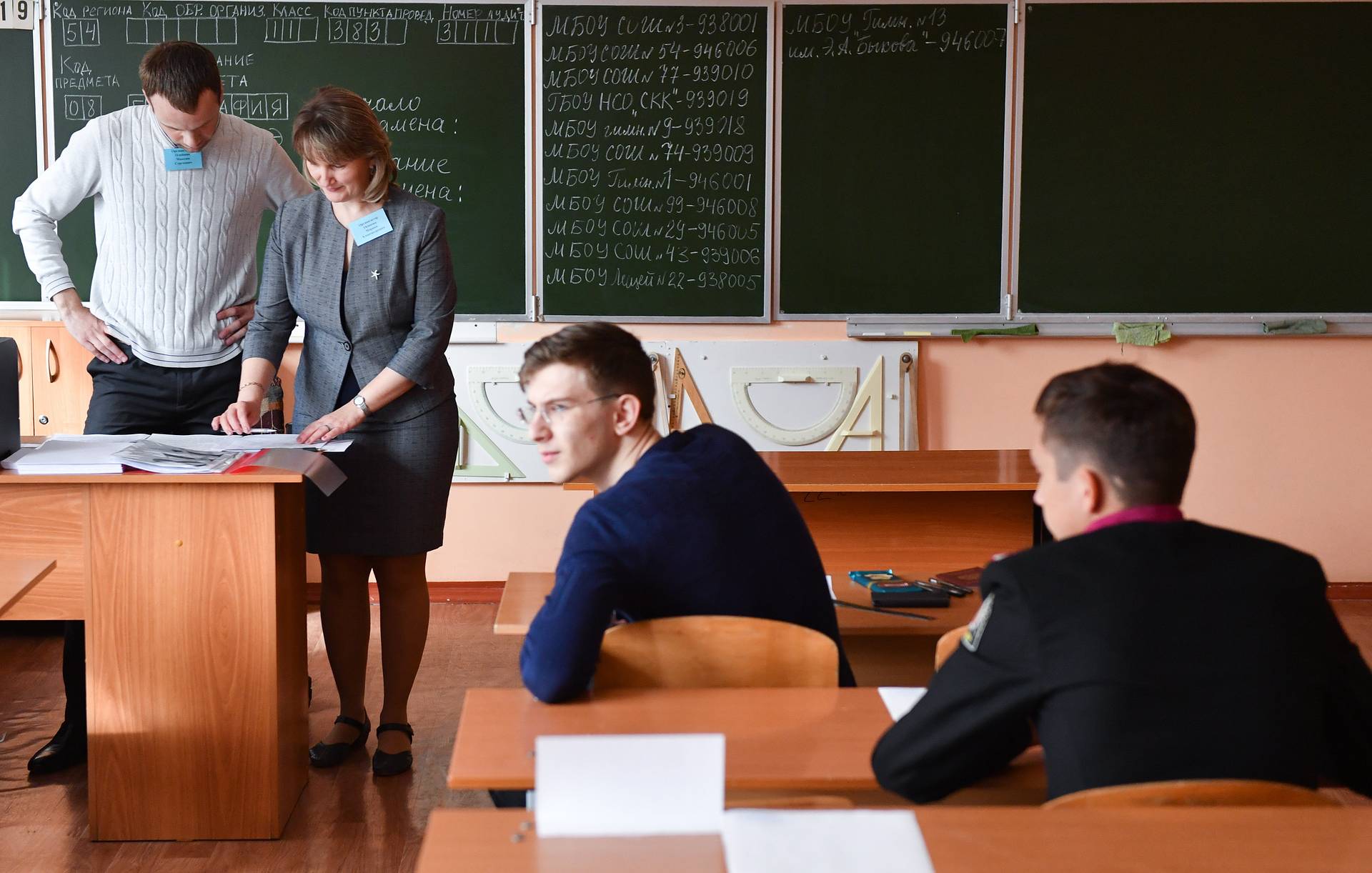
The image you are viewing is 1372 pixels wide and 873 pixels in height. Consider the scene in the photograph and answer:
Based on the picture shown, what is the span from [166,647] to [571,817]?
1.77 meters

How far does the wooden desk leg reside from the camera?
8.48 ft

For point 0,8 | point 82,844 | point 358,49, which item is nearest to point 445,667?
point 82,844

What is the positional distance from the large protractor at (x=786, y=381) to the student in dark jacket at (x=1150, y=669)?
3.42m

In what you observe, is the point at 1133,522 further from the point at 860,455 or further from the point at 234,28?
the point at 234,28

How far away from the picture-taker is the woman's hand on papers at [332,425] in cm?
278

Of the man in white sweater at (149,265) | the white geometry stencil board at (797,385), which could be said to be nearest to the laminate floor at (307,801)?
the man in white sweater at (149,265)

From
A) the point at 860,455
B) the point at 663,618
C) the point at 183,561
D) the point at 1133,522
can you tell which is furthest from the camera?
the point at 860,455

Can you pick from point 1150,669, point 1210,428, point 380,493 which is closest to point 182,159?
point 380,493

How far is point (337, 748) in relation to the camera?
3.15 meters

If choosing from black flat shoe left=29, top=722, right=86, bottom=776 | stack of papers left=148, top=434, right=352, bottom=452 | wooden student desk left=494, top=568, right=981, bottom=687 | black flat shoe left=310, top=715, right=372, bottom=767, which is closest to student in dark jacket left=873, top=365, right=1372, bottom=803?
wooden student desk left=494, top=568, right=981, bottom=687

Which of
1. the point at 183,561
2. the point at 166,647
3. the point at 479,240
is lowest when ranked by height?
the point at 166,647

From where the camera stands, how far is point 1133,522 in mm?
1303

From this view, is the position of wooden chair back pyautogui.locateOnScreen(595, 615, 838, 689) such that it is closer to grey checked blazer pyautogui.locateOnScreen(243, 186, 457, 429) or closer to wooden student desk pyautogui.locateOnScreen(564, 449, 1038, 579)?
grey checked blazer pyautogui.locateOnScreen(243, 186, 457, 429)

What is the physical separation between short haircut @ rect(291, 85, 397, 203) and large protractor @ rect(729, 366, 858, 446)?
7.35 ft
